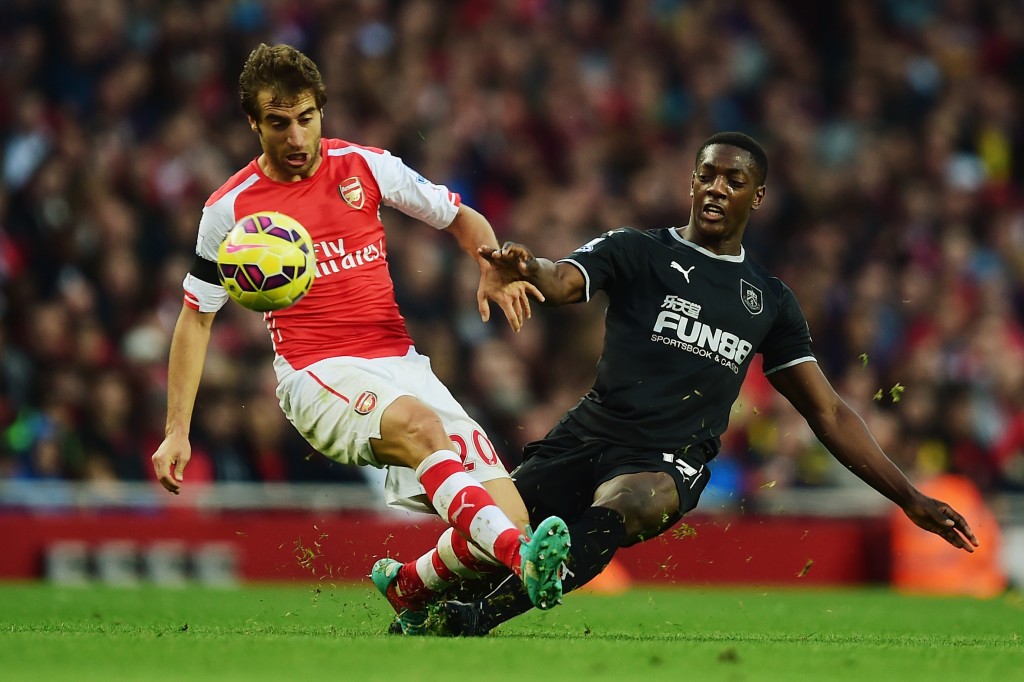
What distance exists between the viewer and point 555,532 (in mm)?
5539

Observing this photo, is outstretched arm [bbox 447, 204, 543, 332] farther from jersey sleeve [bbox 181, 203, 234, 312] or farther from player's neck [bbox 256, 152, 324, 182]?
jersey sleeve [bbox 181, 203, 234, 312]

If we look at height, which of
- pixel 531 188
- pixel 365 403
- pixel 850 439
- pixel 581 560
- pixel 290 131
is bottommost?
pixel 581 560

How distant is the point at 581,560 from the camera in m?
5.93

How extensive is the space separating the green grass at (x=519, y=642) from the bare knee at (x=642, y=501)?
1.50 ft

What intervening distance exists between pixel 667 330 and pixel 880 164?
30.1ft

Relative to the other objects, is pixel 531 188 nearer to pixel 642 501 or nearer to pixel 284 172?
pixel 284 172

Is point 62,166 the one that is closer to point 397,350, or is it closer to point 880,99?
point 397,350

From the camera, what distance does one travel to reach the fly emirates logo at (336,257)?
648 cm

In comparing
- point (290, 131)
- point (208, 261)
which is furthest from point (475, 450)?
point (290, 131)

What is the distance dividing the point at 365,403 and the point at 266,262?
687mm

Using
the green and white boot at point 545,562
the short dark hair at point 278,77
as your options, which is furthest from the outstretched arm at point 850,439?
the short dark hair at point 278,77

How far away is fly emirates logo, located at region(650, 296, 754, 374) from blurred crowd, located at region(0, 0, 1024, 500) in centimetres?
542

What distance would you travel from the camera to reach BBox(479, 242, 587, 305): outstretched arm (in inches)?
232

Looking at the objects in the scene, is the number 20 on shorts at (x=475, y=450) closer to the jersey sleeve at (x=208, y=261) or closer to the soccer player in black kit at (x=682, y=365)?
the soccer player in black kit at (x=682, y=365)
